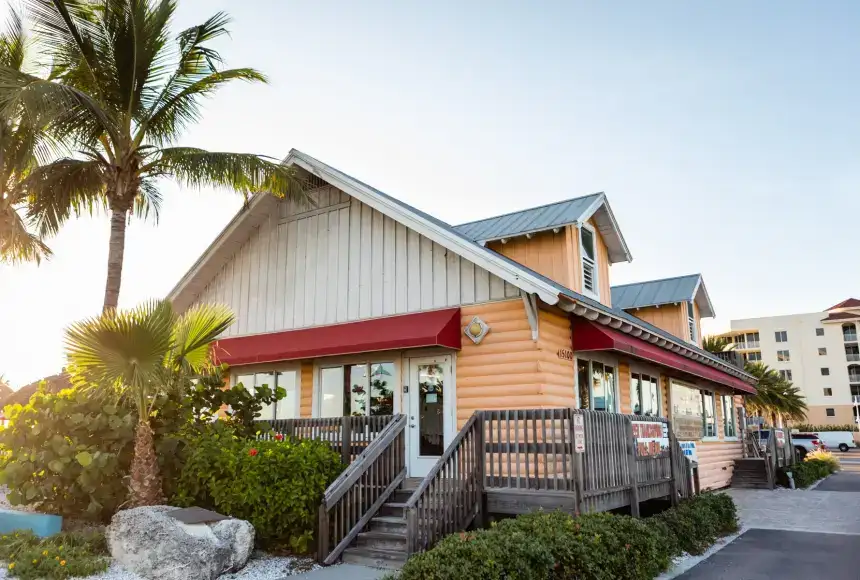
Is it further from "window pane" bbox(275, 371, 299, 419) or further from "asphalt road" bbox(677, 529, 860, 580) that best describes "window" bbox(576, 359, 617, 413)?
"window pane" bbox(275, 371, 299, 419)

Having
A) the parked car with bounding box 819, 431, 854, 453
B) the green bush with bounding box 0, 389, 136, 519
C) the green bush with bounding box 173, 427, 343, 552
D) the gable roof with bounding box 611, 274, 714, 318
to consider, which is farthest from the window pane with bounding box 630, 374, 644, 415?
the parked car with bounding box 819, 431, 854, 453

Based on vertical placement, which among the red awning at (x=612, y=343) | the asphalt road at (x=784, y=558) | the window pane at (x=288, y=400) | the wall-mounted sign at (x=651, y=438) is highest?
the red awning at (x=612, y=343)

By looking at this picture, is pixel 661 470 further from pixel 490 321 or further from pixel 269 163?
pixel 269 163

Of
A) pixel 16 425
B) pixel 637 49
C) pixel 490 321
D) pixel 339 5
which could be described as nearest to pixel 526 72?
pixel 637 49

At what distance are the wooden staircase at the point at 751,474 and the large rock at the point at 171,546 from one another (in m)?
18.9

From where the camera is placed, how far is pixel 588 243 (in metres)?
14.4

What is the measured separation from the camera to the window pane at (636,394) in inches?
577

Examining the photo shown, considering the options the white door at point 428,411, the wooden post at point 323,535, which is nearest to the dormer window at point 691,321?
the white door at point 428,411

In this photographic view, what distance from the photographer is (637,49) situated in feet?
40.9

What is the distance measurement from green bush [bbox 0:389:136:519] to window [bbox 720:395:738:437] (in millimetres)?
20085

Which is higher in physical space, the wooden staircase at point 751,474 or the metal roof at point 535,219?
the metal roof at point 535,219

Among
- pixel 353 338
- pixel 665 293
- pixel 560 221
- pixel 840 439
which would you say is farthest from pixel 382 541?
pixel 840 439

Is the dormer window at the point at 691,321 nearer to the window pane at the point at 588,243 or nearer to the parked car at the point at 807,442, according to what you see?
the window pane at the point at 588,243

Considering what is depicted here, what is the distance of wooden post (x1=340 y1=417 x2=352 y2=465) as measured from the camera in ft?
32.8
